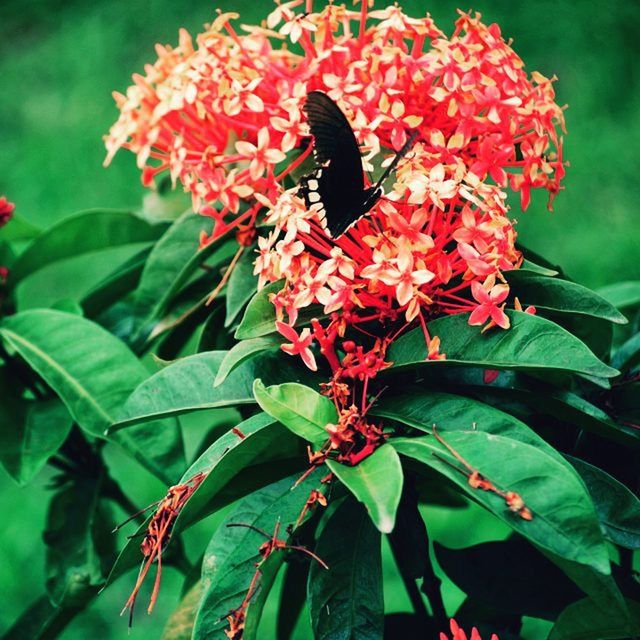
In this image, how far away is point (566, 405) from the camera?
3.09 ft

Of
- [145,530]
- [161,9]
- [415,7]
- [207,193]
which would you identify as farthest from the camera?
[161,9]

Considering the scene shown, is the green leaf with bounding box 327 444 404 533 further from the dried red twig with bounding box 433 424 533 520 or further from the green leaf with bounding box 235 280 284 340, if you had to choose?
the green leaf with bounding box 235 280 284 340

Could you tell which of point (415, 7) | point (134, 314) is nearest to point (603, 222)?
point (415, 7)

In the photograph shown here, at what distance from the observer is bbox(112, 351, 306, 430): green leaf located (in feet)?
3.16

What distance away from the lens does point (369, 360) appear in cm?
91

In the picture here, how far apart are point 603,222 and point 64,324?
2438 mm

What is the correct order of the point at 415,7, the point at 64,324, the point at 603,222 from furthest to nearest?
the point at 415,7 < the point at 603,222 < the point at 64,324

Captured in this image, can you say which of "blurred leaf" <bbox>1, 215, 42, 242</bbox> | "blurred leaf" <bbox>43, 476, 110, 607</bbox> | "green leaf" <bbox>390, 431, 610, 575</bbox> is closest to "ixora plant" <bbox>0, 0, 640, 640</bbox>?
"green leaf" <bbox>390, 431, 610, 575</bbox>

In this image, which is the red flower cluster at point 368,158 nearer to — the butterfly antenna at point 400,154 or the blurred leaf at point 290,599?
the butterfly antenna at point 400,154

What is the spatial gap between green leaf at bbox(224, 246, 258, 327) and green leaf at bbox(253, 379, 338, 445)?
230mm

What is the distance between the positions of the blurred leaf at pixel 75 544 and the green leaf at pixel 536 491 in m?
0.70

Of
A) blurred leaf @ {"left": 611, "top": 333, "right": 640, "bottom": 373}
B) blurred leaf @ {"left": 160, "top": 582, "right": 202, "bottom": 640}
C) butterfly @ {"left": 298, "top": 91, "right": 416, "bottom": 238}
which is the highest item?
butterfly @ {"left": 298, "top": 91, "right": 416, "bottom": 238}

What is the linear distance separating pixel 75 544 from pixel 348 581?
1.96 feet

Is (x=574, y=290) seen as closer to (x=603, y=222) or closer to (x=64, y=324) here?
(x=64, y=324)
